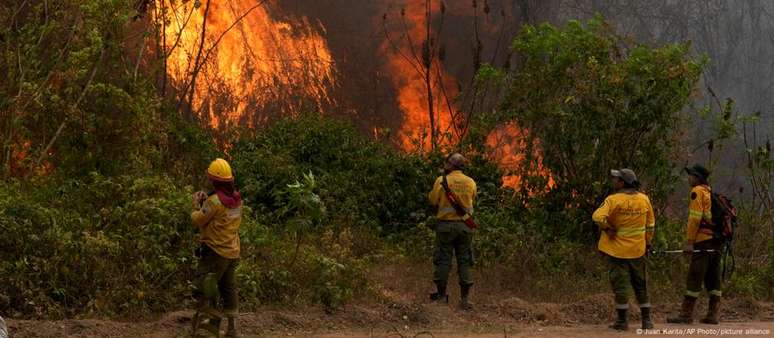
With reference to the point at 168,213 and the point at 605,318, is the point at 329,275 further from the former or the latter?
the point at 605,318

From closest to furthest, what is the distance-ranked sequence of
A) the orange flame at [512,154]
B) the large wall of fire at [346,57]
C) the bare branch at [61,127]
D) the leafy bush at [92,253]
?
the leafy bush at [92,253]
the bare branch at [61,127]
the orange flame at [512,154]
the large wall of fire at [346,57]

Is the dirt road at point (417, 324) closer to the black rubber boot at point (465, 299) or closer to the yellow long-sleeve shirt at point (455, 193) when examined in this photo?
the black rubber boot at point (465, 299)

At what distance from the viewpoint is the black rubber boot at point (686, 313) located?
12984 millimetres

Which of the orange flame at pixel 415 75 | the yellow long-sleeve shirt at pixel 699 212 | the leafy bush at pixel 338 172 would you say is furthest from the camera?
the orange flame at pixel 415 75

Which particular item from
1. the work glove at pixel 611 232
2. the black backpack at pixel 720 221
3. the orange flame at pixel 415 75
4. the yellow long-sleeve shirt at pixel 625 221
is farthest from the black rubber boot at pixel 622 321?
the orange flame at pixel 415 75

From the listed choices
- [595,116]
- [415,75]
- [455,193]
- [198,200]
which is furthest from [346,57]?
[198,200]

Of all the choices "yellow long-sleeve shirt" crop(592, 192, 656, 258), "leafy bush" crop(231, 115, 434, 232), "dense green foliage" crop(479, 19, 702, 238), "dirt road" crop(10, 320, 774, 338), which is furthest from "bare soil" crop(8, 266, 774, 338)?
"dense green foliage" crop(479, 19, 702, 238)

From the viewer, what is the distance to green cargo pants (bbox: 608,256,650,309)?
12008mm

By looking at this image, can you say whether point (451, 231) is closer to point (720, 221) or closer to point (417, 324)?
point (417, 324)

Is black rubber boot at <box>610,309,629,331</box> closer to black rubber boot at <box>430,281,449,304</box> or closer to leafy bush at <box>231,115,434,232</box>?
black rubber boot at <box>430,281,449,304</box>

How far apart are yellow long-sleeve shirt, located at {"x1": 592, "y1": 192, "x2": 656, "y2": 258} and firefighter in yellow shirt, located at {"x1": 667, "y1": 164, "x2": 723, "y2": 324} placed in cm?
101

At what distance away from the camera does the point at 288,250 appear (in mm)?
13680

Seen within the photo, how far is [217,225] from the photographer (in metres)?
10.4

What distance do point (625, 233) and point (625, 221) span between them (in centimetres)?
13
